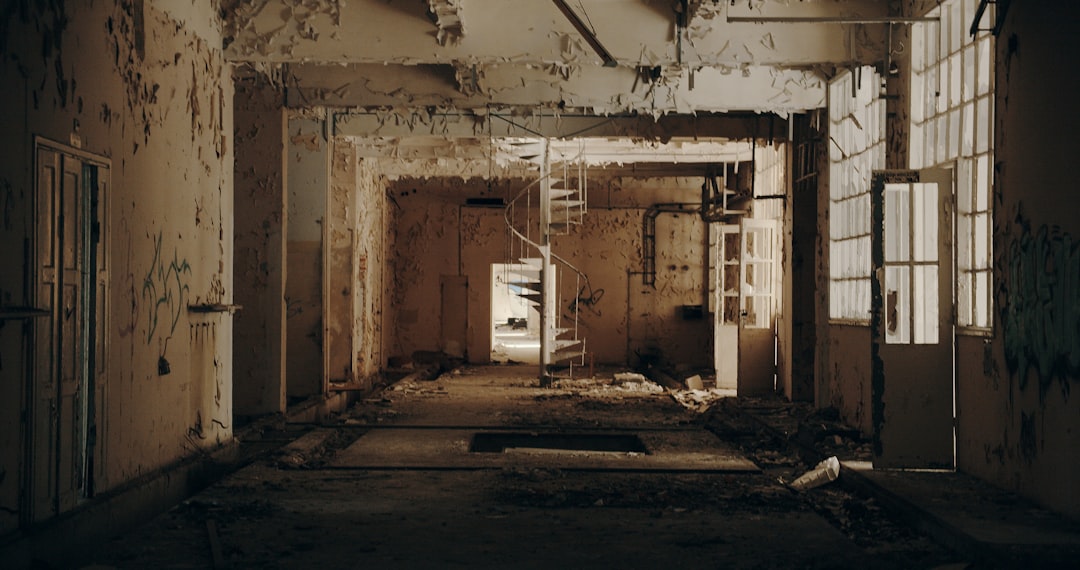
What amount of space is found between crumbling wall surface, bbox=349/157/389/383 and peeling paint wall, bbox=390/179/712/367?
4.90 feet

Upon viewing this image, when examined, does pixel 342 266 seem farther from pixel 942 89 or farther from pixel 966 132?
pixel 966 132

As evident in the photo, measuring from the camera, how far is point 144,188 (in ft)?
19.4

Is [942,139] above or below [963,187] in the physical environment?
above

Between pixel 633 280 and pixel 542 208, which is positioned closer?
pixel 542 208

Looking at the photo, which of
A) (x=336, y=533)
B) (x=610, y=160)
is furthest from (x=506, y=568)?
(x=610, y=160)

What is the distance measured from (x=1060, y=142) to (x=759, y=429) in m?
4.94

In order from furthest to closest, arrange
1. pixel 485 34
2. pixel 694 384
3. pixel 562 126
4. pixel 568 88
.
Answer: pixel 694 384, pixel 562 126, pixel 568 88, pixel 485 34

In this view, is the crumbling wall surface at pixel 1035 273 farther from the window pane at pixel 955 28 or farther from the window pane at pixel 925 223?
the window pane at pixel 955 28

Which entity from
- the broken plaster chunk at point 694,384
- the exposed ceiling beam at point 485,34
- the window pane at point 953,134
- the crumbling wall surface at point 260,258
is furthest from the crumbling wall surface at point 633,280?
the window pane at point 953,134

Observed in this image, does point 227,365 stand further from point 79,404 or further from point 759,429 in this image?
point 759,429

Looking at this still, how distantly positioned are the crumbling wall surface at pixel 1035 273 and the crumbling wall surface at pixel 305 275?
7.49m

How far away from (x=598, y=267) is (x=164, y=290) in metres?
13.2

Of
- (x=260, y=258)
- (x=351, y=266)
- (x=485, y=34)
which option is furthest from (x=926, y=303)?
(x=351, y=266)

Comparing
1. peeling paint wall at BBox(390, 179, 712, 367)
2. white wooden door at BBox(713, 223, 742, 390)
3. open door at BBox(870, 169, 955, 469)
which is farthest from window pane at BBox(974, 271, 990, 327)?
peeling paint wall at BBox(390, 179, 712, 367)
